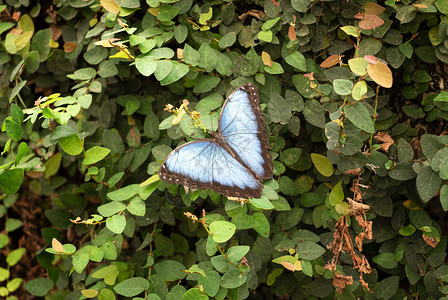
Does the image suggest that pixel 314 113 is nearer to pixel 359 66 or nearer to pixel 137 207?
pixel 359 66

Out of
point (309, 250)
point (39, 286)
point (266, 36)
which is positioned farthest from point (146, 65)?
point (39, 286)

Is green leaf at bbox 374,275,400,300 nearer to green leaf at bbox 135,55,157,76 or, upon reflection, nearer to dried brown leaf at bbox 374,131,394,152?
dried brown leaf at bbox 374,131,394,152

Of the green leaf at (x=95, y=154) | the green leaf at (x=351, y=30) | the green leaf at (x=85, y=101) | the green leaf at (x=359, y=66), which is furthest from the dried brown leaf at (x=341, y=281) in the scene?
the green leaf at (x=85, y=101)

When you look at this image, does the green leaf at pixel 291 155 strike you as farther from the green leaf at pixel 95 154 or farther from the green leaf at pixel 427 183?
the green leaf at pixel 95 154

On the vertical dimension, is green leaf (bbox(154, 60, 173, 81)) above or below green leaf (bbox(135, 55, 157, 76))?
below

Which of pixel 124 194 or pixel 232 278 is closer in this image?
pixel 232 278

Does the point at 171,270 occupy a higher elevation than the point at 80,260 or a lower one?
lower

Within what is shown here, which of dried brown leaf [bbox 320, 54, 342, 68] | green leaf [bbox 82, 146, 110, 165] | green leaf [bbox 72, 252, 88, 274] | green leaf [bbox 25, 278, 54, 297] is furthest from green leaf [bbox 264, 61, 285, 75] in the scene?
green leaf [bbox 25, 278, 54, 297]
